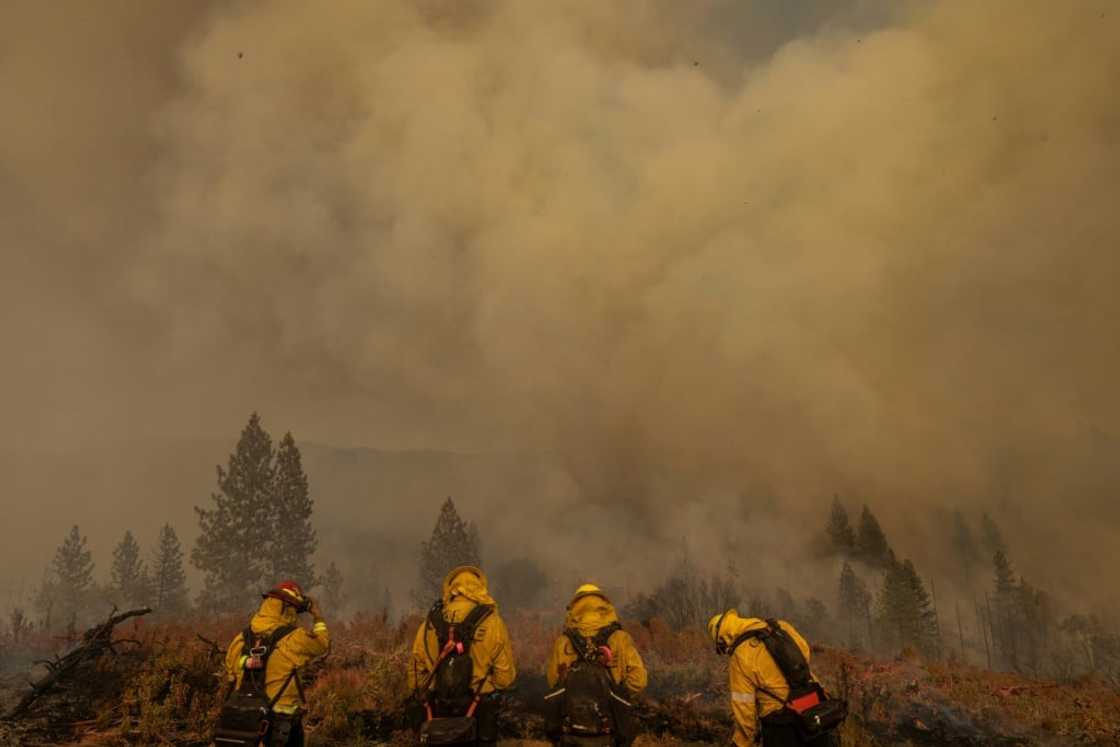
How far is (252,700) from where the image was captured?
20.3 ft

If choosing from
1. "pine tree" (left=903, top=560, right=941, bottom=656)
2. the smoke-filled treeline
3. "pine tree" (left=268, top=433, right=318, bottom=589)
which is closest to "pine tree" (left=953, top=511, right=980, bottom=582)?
the smoke-filled treeline

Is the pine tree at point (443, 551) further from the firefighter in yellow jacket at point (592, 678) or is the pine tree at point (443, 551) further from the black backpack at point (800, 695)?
the black backpack at point (800, 695)

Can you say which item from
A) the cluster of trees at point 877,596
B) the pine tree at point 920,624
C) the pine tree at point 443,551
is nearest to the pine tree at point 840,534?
the cluster of trees at point 877,596

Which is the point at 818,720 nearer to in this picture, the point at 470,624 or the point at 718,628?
the point at 718,628

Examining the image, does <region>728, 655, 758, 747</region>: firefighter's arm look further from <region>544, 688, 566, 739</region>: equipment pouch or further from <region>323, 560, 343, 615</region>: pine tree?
<region>323, 560, 343, 615</region>: pine tree

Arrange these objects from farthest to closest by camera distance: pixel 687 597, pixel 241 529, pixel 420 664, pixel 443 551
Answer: pixel 443 551 → pixel 687 597 → pixel 241 529 → pixel 420 664

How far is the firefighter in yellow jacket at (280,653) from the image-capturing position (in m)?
6.31

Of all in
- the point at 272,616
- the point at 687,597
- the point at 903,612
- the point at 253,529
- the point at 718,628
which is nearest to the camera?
the point at 718,628

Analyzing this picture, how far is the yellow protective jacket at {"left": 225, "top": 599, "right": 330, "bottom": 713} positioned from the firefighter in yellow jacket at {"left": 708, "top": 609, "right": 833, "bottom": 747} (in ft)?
13.4

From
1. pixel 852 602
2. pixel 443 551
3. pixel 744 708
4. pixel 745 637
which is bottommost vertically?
pixel 852 602

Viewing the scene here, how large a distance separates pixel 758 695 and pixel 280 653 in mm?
4780

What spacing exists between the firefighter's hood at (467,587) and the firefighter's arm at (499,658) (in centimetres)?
26

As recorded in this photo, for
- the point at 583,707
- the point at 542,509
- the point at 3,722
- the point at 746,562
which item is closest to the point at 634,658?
the point at 583,707

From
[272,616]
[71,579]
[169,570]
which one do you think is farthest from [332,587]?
[272,616]
